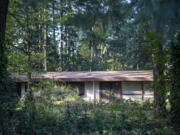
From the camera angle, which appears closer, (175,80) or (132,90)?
(175,80)

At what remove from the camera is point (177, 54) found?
501 cm

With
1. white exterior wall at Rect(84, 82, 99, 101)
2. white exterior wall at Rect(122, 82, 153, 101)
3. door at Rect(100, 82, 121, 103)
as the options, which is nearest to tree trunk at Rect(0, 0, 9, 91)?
white exterior wall at Rect(84, 82, 99, 101)

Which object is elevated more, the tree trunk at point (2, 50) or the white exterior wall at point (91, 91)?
the tree trunk at point (2, 50)

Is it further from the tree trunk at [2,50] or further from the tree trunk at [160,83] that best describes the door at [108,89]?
the tree trunk at [2,50]

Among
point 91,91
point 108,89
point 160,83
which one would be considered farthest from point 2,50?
point 108,89

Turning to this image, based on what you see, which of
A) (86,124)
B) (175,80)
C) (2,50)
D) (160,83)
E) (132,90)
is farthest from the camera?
(132,90)

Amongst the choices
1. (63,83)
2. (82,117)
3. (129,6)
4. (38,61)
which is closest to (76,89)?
(63,83)

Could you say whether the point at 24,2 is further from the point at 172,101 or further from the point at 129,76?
the point at 129,76

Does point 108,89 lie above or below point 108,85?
below

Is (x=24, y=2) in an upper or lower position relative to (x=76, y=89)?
upper

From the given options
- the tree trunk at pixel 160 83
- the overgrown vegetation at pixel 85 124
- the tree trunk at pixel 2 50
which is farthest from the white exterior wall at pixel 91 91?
the tree trunk at pixel 2 50

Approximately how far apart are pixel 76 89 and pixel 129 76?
4595 millimetres

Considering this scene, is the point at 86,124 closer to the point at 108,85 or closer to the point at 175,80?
the point at 175,80

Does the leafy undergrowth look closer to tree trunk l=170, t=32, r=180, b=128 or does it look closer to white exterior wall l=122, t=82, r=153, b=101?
tree trunk l=170, t=32, r=180, b=128
